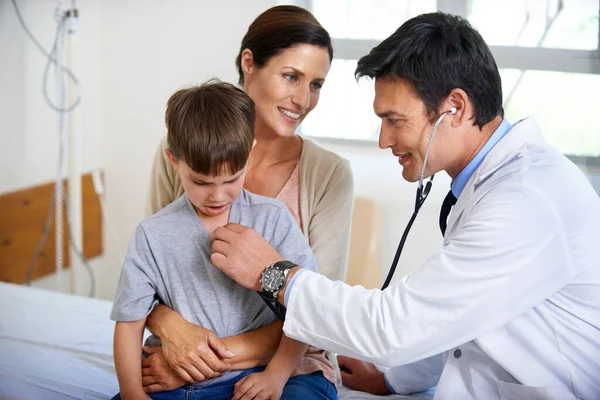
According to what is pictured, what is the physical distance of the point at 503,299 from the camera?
1.21 m

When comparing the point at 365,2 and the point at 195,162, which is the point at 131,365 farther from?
the point at 365,2

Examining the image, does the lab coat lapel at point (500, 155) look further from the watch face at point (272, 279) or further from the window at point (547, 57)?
the window at point (547, 57)

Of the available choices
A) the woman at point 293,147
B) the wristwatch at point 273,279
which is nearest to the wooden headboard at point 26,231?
the woman at point 293,147

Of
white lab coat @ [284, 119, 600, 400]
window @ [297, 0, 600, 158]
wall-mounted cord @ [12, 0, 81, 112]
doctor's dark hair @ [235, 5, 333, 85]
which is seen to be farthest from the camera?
wall-mounted cord @ [12, 0, 81, 112]

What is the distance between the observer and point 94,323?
2100 millimetres

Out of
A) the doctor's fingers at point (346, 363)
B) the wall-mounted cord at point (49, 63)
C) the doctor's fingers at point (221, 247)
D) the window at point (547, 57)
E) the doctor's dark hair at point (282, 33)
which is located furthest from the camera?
the wall-mounted cord at point (49, 63)

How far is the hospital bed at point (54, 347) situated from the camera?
5.62ft

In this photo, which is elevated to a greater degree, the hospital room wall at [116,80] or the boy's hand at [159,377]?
the hospital room wall at [116,80]

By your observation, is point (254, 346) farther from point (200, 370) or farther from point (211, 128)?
point (211, 128)

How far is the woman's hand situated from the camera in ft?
4.34

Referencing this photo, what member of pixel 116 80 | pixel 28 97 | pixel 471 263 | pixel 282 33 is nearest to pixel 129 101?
pixel 116 80

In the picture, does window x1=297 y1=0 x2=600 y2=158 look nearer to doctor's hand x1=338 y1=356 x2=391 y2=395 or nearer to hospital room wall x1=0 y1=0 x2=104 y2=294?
doctor's hand x1=338 y1=356 x2=391 y2=395

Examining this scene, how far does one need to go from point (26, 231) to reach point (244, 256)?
75.6 inches

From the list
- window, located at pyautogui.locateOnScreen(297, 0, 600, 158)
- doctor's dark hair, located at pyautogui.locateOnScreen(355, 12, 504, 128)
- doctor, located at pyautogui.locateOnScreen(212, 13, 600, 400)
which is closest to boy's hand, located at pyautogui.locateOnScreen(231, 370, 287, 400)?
doctor, located at pyautogui.locateOnScreen(212, 13, 600, 400)
